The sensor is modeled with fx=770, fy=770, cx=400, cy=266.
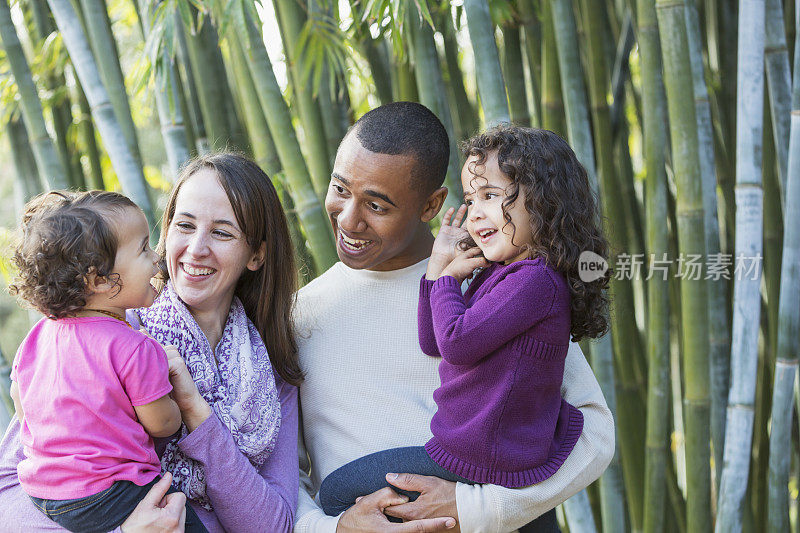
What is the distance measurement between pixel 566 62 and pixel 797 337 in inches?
32.7

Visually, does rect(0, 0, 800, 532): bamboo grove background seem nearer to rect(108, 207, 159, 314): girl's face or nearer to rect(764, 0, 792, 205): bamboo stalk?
rect(764, 0, 792, 205): bamboo stalk

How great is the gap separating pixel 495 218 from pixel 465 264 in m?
0.09

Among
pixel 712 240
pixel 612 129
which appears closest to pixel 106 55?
pixel 612 129

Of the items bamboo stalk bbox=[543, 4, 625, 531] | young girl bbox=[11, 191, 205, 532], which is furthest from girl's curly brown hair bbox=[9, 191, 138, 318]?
bamboo stalk bbox=[543, 4, 625, 531]

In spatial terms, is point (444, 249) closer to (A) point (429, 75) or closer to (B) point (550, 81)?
(A) point (429, 75)

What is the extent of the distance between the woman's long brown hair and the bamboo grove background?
274 millimetres

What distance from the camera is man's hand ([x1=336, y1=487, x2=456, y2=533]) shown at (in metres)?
1.20

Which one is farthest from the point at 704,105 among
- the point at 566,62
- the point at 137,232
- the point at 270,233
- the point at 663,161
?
the point at 137,232

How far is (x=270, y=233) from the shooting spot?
1.31 meters

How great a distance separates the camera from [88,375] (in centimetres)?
103

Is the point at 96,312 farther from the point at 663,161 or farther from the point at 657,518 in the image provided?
the point at 657,518

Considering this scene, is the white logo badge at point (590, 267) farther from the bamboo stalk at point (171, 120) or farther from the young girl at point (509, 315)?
the bamboo stalk at point (171, 120)

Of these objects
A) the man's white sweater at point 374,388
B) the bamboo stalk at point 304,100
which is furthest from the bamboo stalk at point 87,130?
the man's white sweater at point 374,388

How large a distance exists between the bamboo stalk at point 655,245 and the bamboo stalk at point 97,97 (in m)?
1.13
